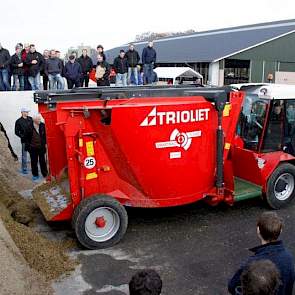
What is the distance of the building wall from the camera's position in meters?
29.6

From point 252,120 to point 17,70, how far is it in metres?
7.59

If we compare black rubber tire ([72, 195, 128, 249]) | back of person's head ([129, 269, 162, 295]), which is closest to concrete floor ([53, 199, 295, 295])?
black rubber tire ([72, 195, 128, 249])

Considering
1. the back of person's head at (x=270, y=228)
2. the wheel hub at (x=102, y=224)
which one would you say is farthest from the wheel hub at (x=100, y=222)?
the back of person's head at (x=270, y=228)

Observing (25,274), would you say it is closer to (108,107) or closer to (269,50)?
(108,107)

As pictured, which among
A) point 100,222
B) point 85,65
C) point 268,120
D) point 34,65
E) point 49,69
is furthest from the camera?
point 85,65

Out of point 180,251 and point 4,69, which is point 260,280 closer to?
point 180,251

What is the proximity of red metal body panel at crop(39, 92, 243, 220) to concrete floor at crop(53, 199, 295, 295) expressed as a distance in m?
0.54

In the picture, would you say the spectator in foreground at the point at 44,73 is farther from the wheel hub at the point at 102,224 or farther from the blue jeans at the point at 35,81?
the wheel hub at the point at 102,224

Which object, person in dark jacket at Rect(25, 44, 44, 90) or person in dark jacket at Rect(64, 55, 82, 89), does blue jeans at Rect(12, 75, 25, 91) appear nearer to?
person in dark jacket at Rect(25, 44, 44, 90)

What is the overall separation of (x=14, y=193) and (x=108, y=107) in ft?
10.1

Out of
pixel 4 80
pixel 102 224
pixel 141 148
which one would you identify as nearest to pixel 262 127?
pixel 141 148

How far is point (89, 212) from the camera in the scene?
19.7 ft

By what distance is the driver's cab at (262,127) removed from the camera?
7.34m

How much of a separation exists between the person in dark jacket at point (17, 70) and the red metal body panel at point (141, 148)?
5.78 metres
